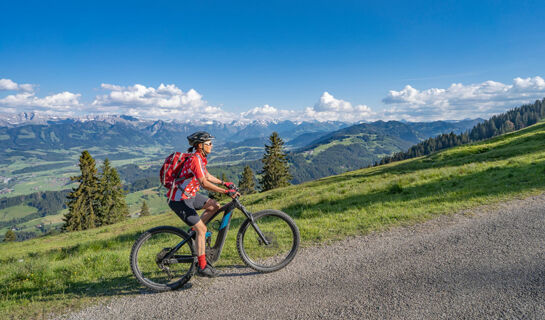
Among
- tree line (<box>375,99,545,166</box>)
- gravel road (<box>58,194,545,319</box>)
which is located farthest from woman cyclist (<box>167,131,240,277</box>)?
tree line (<box>375,99,545,166</box>)

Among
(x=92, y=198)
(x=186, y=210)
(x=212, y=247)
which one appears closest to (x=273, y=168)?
(x=92, y=198)

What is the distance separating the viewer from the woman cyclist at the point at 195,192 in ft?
19.2

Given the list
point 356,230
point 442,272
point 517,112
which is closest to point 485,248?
point 442,272

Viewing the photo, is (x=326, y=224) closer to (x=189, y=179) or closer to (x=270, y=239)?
(x=270, y=239)

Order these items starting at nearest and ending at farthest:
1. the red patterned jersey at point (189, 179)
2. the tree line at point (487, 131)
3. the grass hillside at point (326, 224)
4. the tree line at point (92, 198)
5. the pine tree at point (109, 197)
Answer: the red patterned jersey at point (189, 179), the grass hillside at point (326, 224), the tree line at point (92, 198), the pine tree at point (109, 197), the tree line at point (487, 131)

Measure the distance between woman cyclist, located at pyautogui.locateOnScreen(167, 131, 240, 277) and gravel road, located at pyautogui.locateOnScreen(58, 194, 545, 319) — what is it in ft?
2.40

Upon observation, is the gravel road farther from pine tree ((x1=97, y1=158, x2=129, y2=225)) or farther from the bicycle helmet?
pine tree ((x1=97, y1=158, x2=129, y2=225))

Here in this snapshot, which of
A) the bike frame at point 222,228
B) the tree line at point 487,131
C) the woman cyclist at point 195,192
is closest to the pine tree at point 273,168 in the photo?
the bike frame at point 222,228

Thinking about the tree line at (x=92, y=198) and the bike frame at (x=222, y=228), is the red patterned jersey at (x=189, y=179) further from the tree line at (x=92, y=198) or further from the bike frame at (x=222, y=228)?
the tree line at (x=92, y=198)

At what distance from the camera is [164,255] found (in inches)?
248

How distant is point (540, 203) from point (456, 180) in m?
5.06

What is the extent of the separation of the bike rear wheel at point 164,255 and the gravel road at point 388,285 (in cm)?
35

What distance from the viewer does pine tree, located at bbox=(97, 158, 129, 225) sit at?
2003 inches

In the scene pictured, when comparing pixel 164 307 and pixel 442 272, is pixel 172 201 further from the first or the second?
pixel 442 272
